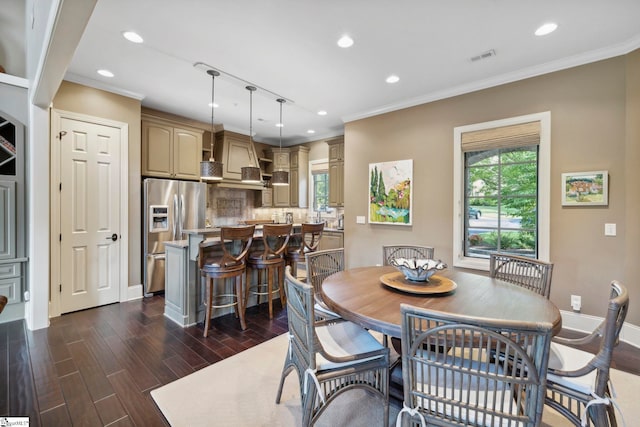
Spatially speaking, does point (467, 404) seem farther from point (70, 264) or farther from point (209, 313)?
point (70, 264)

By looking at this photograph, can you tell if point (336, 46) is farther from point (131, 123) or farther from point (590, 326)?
point (590, 326)

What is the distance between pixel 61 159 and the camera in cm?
337

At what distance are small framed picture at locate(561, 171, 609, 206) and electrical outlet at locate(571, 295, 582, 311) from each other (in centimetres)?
98

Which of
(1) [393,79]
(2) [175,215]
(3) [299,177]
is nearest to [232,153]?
(3) [299,177]

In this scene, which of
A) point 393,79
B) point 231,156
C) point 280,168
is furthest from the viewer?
point 280,168

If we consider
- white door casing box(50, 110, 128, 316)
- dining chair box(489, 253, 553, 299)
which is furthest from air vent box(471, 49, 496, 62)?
white door casing box(50, 110, 128, 316)

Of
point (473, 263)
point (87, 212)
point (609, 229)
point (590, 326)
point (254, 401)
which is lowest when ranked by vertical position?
point (254, 401)

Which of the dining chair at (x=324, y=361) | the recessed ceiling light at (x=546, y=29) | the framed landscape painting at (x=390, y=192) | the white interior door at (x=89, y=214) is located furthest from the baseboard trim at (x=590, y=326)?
the white interior door at (x=89, y=214)

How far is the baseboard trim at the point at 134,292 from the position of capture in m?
3.93

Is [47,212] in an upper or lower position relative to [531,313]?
upper

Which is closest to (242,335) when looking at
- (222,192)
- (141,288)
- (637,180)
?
(141,288)

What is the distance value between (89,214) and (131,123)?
1.35 meters

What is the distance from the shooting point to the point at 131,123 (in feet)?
12.9

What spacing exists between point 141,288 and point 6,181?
1.93 m
